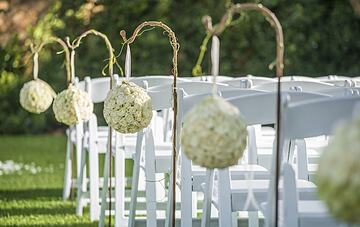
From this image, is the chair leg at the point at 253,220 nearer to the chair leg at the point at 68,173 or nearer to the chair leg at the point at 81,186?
the chair leg at the point at 81,186

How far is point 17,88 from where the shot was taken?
484 inches

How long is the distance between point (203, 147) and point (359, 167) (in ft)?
2.38

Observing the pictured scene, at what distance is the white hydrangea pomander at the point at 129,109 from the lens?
4.20m

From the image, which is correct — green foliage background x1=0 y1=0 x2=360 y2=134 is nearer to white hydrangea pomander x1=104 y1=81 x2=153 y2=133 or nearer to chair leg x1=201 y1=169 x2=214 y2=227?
white hydrangea pomander x1=104 y1=81 x2=153 y2=133

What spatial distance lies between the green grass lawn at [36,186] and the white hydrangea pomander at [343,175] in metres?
4.26

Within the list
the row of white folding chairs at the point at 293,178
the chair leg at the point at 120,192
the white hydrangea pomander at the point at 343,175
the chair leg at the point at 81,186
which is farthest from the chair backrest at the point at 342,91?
the chair leg at the point at 81,186

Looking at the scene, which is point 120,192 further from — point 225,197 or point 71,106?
point 225,197

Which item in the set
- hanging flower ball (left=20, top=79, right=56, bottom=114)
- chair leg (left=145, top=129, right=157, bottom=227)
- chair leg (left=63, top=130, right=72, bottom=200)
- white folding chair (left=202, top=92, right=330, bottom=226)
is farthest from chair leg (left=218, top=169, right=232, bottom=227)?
chair leg (left=63, top=130, right=72, bottom=200)

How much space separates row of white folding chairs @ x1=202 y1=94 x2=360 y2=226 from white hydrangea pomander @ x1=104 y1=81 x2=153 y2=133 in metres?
0.38

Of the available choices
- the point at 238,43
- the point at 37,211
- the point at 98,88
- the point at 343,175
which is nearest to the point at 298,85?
the point at 98,88

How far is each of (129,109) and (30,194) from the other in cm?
395

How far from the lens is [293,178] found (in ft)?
11.3

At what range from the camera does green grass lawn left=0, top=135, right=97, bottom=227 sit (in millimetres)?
6746

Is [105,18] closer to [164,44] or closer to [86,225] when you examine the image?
[164,44]
